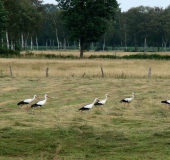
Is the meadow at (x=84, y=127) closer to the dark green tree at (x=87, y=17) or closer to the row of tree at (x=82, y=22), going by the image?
the dark green tree at (x=87, y=17)

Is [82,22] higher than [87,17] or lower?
lower

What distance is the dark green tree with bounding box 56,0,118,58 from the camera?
69.5 meters

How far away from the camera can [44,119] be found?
54.6 ft

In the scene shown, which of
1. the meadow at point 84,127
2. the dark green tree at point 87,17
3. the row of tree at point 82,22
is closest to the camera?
the meadow at point 84,127

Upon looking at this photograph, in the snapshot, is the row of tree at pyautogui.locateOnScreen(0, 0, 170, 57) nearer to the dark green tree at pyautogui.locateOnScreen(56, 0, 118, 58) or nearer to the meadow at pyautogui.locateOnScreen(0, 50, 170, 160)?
the dark green tree at pyautogui.locateOnScreen(56, 0, 118, 58)

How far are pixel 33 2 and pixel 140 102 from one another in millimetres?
88158

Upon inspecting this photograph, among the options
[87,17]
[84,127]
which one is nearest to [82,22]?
[87,17]

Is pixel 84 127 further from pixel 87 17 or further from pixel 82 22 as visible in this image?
pixel 87 17

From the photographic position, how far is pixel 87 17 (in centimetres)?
7062

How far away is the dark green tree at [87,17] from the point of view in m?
69.5

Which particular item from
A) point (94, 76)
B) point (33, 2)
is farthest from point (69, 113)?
point (33, 2)

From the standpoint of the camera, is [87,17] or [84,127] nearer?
[84,127]

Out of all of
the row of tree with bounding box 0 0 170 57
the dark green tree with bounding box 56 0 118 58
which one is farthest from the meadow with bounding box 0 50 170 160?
the row of tree with bounding box 0 0 170 57

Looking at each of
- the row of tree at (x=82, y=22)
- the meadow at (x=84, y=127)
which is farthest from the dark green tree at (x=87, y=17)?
the meadow at (x=84, y=127)
